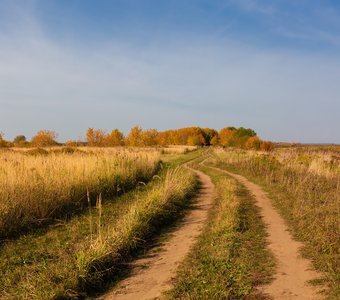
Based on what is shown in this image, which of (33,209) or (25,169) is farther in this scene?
(25,169)

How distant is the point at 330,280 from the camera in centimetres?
562

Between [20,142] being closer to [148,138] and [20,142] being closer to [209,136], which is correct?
[148,138]

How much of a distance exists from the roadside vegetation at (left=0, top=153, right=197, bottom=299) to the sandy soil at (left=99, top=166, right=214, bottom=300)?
38 centimetres

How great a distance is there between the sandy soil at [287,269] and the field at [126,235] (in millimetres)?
117

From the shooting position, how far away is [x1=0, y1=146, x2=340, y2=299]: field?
5.50 metres

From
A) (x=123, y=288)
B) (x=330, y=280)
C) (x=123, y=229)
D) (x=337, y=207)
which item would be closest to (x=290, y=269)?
(x=330, y=280)

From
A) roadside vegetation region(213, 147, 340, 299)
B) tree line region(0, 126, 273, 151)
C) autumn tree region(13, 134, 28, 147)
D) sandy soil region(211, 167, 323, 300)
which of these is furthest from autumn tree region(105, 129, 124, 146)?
sandy soil region(211, 167, 323, 300)

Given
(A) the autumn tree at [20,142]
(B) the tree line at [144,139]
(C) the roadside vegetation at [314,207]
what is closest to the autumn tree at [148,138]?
(B) the tree line at [144,139]

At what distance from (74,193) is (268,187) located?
9160 millimetres

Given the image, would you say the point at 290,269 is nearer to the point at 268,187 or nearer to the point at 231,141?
the point at 268,187

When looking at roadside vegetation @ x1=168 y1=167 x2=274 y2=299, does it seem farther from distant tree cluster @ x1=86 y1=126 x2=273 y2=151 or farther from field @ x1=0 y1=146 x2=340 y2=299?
distant tree cluster @ x1=86 y1=126 x2=273 y2=151

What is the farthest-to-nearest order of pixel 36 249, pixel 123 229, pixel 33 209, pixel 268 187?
pixel 268 187 < pixel 33 209 < pixel 123 229 < pixel 36 249

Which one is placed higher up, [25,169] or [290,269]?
[25,169]

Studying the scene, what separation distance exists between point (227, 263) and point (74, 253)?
2.80 m
